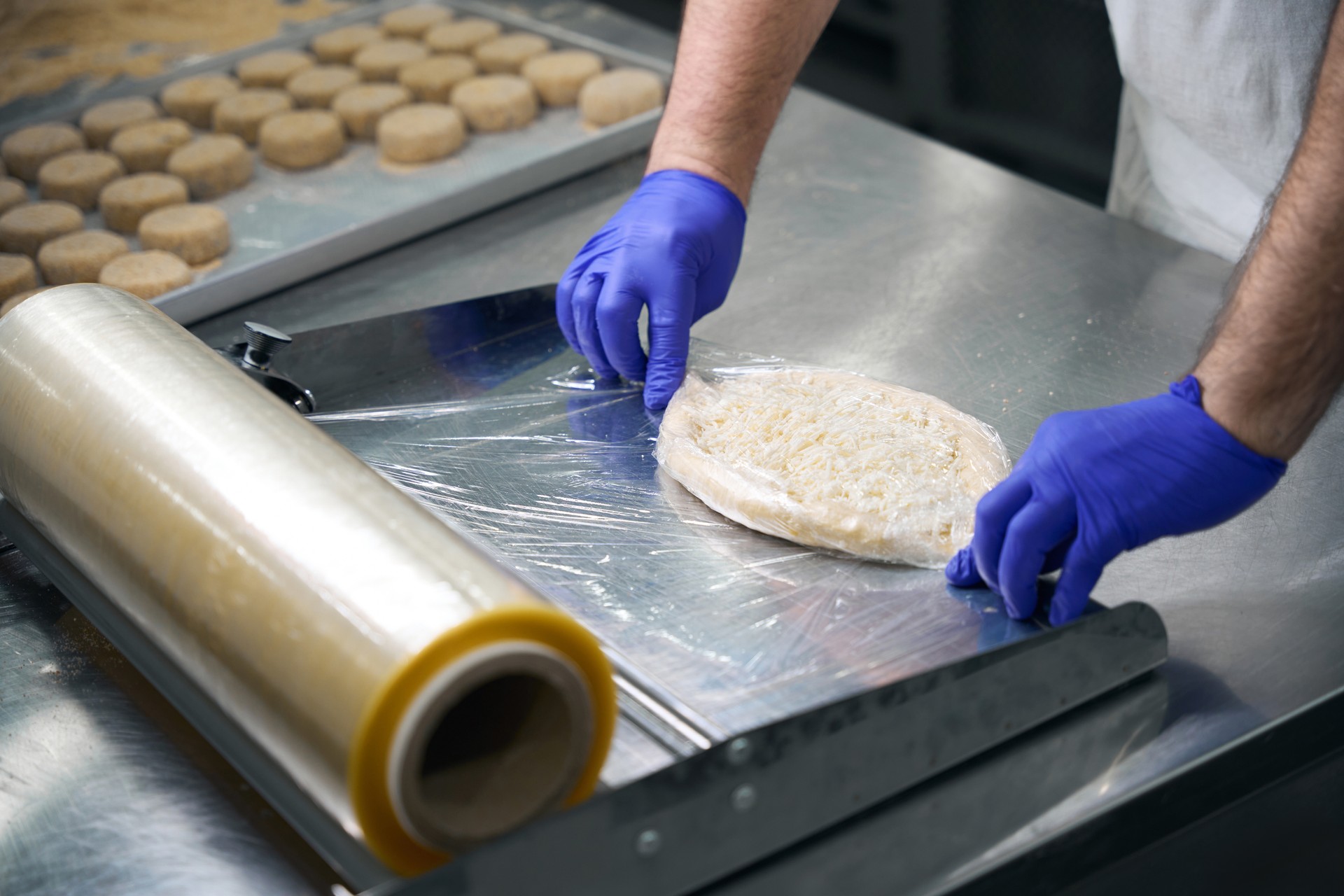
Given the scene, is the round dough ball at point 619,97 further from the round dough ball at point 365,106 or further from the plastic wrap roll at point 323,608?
the plastic wrap roll at point 323,608

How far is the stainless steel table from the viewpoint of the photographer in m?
0.96

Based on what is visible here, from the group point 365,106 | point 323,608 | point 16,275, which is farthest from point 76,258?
point 323,608

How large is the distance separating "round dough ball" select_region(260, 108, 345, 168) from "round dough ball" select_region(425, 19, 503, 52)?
425 millimetres

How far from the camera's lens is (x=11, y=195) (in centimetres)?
212

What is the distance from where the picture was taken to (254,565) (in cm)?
87

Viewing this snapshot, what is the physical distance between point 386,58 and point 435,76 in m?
0.18

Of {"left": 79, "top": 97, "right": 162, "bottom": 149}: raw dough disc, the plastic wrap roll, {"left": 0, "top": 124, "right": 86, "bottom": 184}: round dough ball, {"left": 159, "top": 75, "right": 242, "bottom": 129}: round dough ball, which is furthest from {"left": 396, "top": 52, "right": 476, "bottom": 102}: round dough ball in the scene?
the plastic wrap roll

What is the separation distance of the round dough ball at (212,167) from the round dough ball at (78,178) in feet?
0.38

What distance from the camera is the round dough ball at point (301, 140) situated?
7.32 feet

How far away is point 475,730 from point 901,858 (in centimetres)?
37

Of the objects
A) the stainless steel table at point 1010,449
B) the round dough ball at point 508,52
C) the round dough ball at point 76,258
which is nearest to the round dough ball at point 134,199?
the round dough ball at point 76,258

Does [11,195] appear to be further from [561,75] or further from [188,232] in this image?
[561,75]

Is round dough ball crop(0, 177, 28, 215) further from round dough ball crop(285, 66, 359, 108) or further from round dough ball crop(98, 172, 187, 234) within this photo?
round dough ball crop(285, 66, 359, 108)

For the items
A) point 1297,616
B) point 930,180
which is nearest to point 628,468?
point 1297,616
